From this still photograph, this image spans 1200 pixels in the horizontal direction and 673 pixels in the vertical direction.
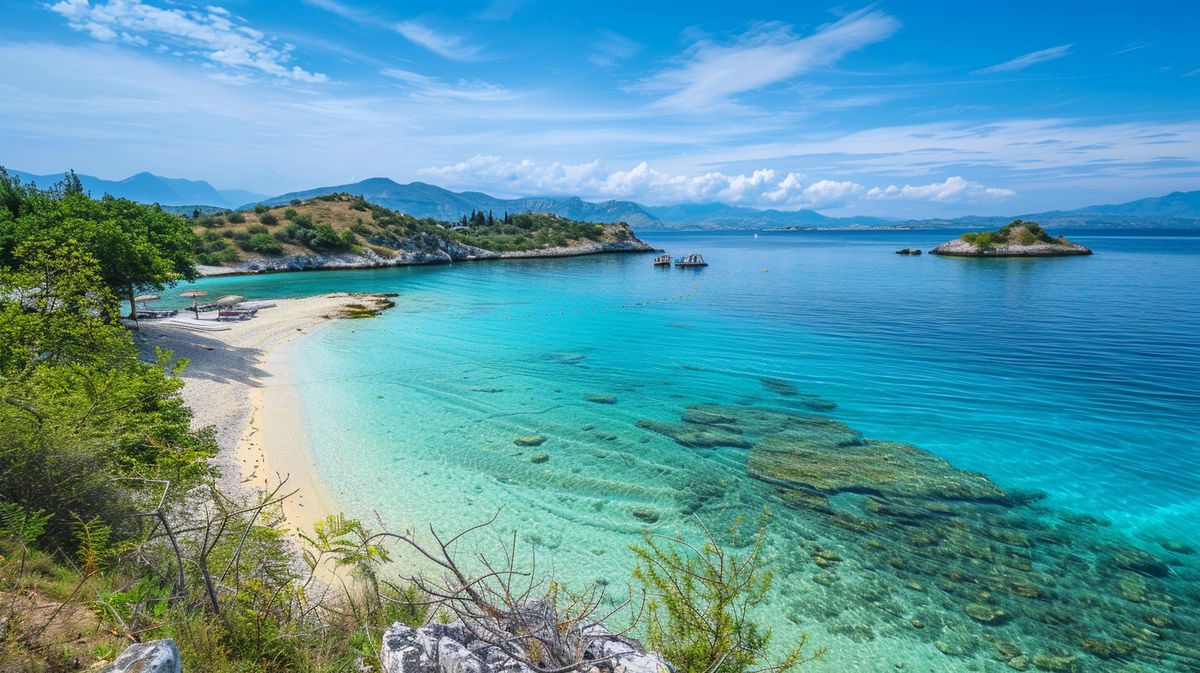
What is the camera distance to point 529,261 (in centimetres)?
10912

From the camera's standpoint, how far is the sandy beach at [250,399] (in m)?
14.2

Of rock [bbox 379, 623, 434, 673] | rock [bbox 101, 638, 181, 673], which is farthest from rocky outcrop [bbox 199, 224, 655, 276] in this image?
rock [bbox 379, 623, 434, 673]

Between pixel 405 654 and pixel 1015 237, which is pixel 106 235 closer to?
pixel 405 654

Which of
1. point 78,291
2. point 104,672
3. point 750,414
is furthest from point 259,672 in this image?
point 750,414

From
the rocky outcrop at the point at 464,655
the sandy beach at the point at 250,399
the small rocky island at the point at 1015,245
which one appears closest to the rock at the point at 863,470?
the rocky outcrop at the point at 464,655

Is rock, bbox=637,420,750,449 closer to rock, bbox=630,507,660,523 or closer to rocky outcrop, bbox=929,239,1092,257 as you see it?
rock, bbox=630,507,660,523

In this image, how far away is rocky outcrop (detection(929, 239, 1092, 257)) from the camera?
10531 cm

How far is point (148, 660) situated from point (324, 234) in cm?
9529

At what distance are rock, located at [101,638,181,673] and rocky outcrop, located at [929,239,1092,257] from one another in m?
138

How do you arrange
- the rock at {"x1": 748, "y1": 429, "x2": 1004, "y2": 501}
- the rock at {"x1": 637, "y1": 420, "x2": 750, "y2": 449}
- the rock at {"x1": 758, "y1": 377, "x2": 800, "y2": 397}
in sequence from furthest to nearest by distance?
1. the rock at {"x1": 758, "y1": 377, "x2": 800, "y2": 397}
2. the rock at {"x1": 637, "y1": 420, "x2": 750, "y2": 449}
3. the rock at {"x1": 748, "y1": 429, "x2": 1004, "y2": 501}

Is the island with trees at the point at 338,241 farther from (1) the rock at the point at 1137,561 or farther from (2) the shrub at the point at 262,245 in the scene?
(1) the rock at the point at 1137,561

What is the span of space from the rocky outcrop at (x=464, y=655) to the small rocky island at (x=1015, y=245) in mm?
134992

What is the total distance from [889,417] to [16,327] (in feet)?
88.9

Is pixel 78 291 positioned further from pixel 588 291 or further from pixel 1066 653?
pixel 588 291
